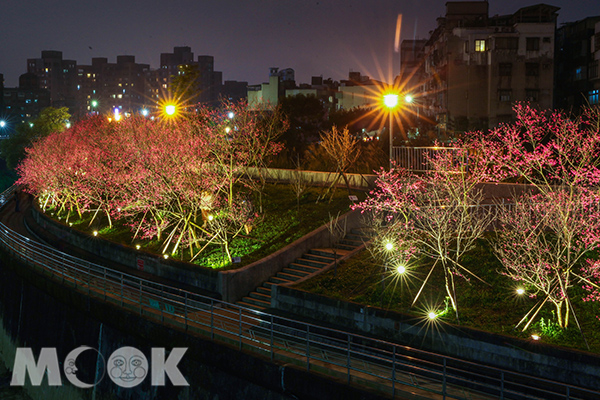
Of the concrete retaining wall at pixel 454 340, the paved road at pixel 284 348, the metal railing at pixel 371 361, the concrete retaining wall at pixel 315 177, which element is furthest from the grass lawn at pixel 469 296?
the concrete retaining wall at pixel 315 177

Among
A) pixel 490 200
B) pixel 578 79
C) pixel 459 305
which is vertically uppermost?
pixel 578 79

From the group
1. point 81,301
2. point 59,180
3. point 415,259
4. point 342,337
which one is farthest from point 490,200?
point 59,180

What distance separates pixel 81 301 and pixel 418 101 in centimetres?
5881

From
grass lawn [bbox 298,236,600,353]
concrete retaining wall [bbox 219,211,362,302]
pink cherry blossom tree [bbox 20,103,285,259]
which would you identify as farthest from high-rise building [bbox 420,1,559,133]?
grass lawn [bbox 298,236,600,353]

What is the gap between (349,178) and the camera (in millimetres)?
30547

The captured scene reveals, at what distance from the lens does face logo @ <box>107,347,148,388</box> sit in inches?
680

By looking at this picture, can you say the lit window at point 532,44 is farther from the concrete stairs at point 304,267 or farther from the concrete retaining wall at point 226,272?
the concrete stairs at point 304,267

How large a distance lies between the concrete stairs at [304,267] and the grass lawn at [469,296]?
1178 mm

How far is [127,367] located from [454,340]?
989 cm

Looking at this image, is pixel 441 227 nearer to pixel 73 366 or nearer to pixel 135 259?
pixel 73 366

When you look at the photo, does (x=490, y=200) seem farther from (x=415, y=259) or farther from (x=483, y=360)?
(x=483, y=360)

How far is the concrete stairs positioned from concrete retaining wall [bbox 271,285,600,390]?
1.57m

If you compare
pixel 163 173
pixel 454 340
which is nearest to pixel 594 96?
pixel 163 173

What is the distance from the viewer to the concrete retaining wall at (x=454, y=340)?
41.4 ft
